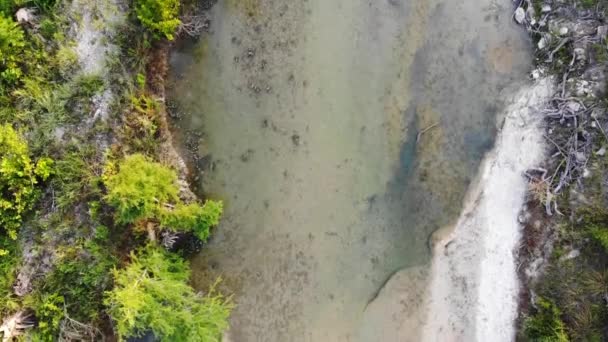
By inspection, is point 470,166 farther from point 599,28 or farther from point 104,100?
point 104,100

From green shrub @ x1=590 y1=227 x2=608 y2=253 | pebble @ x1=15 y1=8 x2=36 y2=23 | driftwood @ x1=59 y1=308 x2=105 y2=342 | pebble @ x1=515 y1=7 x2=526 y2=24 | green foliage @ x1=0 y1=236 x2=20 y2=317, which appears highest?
pebble @ x1=15 y1=8 x2=36 y2=23

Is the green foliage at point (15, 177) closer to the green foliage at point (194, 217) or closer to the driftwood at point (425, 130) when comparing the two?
the green foliage at point (194, 217)

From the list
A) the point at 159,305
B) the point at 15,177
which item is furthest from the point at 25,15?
the point at 159,305

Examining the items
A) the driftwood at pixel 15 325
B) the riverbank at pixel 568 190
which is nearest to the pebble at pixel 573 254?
the riverbank at pixel 568 190

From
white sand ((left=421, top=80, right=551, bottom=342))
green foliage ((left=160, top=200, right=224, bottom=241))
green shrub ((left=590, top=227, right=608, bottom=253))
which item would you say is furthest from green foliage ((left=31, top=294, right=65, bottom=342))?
green shrub ((left=590, top=227, right=608, bottom=253))

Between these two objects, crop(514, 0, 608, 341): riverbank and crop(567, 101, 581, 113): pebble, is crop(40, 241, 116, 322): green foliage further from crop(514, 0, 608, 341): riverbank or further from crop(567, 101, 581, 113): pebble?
crop(567, 101, 581, 113): pebble

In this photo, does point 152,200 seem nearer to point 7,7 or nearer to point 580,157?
point 7,7
